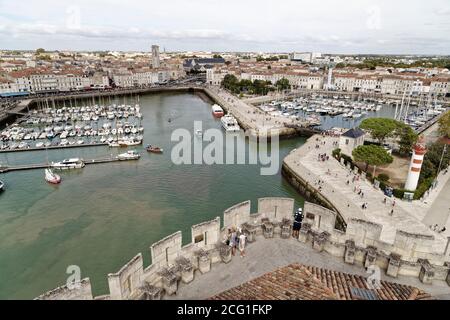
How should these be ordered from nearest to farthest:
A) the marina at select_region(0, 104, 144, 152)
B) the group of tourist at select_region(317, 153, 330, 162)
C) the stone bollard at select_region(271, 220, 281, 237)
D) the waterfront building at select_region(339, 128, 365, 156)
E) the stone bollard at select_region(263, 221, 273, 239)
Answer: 1. the stone bollard at select_region(263, 221, 273, 239)
2. the stone bollard at select_region(271, 220, 281, 237)
3. the group of tourist at select_region(317, 153, 330, 162)
4. the waterfront building at select_region(339, 128, 365, 156)
5. the marina at select_region(0, 104, 144, 152)

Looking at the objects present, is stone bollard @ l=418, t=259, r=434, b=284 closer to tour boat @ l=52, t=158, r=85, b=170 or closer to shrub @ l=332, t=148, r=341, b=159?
shrub @ l=332, t=148, r=341, b=159

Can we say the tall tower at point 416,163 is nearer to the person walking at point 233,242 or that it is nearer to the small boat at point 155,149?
the person walking at point 233,242

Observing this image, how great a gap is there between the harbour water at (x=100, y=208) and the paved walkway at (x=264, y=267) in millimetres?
7372

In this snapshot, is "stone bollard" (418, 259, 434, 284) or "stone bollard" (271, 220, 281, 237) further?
"stone bollard" (271, 220, 281, 237)

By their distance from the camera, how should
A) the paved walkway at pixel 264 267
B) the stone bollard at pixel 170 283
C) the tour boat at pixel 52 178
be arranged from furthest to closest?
the tour boat at pixel 52 178, the paved walkway at pixel 264 267, the stone bollard at pixel 170 283

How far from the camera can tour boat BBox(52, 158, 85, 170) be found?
3134cm

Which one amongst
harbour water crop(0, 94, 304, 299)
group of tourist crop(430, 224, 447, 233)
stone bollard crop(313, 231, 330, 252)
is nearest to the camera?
stone bollard crop(313, 231, 330, 252)

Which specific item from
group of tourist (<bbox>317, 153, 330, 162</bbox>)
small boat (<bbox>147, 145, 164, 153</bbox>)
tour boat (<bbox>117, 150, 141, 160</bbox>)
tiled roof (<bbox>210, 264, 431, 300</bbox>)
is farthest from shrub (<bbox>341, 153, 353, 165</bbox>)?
tiled roof (<bbox>210, 264, 431, 300</bbox>)

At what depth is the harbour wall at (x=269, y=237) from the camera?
9984 millimetres

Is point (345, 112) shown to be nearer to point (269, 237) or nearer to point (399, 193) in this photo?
point (399, 193)

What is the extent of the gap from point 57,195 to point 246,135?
26600 mm

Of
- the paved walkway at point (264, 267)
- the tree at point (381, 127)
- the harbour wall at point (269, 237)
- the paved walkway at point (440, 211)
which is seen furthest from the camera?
the tree at point (381, 127)

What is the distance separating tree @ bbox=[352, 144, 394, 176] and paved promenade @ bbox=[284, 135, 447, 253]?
1.72 m

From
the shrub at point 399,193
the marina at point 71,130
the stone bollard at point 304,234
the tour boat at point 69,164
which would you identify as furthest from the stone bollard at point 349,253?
the marina at point 71,130
